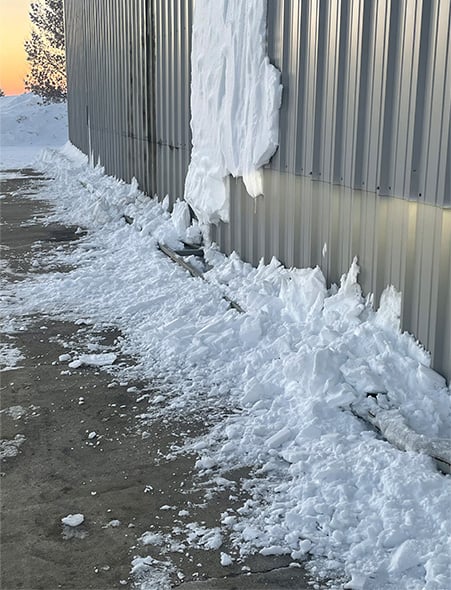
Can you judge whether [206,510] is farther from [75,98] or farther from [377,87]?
[75,98]

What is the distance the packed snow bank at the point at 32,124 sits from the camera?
1559 inches

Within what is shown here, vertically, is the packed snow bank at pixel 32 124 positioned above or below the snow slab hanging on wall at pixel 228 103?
below

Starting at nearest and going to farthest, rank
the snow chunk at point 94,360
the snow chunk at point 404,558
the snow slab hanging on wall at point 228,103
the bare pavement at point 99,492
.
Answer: the snow chunk at point 404,558 → the bare pavement at point 99,492 → the snow chunk at point 94,360 → the snow slab hanging on wall at point 228,103

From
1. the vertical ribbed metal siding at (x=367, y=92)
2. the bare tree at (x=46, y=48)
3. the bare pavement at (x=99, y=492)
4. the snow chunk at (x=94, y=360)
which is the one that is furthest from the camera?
the bare tree at (x=46, y=48)

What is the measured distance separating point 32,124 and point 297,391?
40.8 m

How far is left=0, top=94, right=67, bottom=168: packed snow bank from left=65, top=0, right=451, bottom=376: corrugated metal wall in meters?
32.9

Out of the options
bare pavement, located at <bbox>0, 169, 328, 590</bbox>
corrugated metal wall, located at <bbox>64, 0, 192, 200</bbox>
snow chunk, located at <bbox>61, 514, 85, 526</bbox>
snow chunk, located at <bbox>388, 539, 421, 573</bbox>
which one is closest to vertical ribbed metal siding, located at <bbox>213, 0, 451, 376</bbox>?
snow chunk, located at <bbox>388, 539, 421, 573</bbox>

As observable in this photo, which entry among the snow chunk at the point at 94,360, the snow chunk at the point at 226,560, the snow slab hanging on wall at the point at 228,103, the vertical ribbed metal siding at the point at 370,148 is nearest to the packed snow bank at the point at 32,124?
the snow slab hanging on wall at the point at 228,103

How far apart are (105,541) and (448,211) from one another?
248 cm

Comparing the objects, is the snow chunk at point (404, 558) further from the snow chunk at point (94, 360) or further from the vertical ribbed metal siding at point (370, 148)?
the snow chunk at point (94, 360)

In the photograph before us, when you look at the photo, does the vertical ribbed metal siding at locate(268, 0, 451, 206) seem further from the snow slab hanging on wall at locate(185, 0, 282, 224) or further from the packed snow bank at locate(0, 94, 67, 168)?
the packed snow bank at locate(0, 94, 67, 168)

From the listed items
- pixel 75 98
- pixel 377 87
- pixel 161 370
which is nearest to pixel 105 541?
pixel 161 370

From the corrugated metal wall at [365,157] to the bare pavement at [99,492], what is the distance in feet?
5.27

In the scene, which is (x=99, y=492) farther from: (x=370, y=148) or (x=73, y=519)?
(x=370, y=148)
